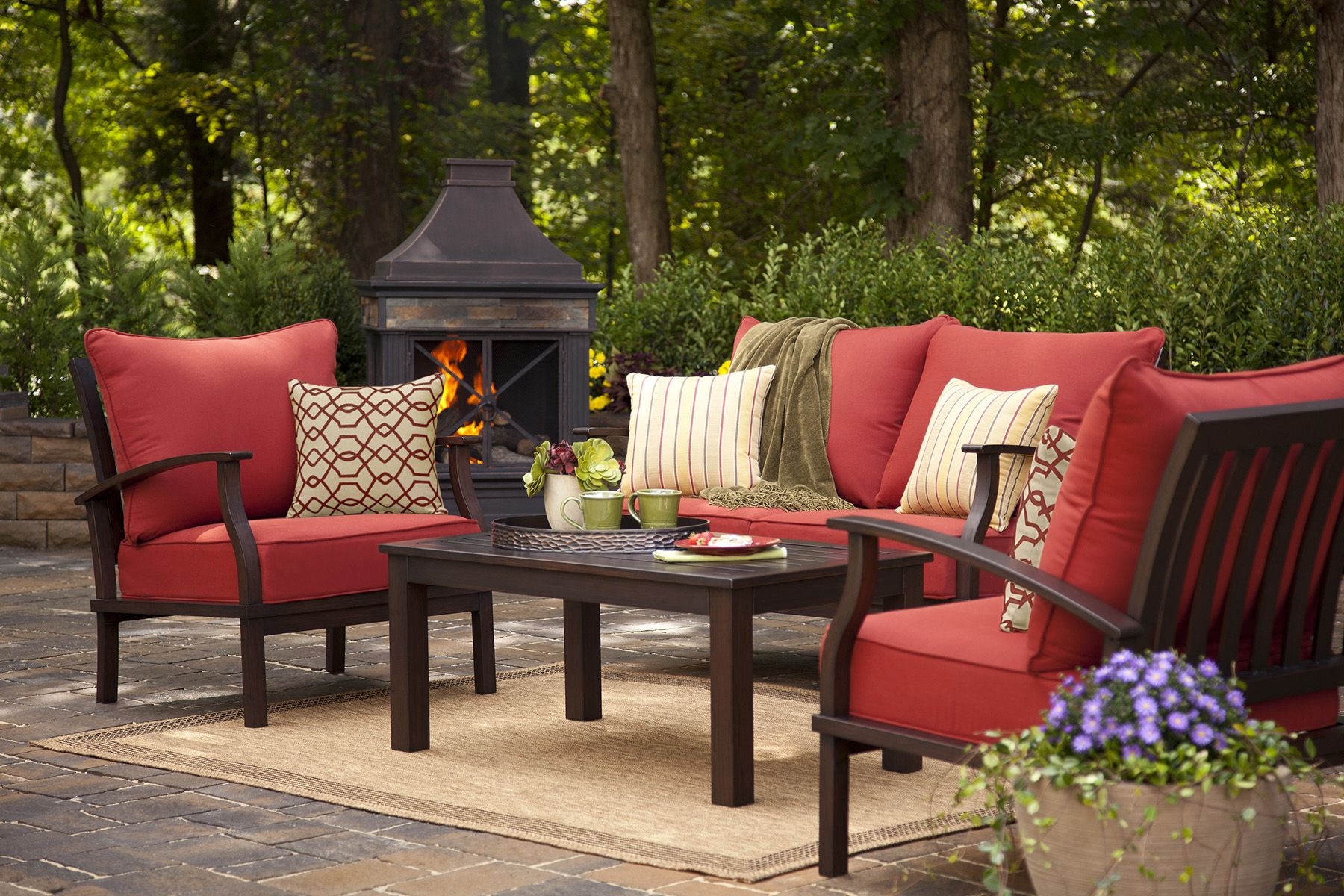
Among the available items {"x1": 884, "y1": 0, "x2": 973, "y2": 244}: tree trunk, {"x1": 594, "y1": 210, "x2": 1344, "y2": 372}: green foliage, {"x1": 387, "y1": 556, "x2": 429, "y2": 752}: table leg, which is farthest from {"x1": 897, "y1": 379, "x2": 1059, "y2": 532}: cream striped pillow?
{"x1": 884, "y1": 0, "x2": 973, "y2": 244}: tree trunk

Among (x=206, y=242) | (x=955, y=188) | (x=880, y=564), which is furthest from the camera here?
(x=206, y=242)

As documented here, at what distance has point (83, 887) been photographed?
2900mm

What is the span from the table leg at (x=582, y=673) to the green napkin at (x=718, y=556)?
2.54 ft

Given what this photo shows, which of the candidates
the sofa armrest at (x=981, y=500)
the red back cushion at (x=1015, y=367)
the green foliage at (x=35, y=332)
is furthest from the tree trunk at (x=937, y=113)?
the sofa armrest at (x=981, y=500)

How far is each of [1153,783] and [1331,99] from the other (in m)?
6.77

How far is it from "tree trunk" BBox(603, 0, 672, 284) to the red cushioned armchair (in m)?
5.75

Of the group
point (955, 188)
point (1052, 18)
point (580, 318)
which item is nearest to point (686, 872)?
point (580, 318)

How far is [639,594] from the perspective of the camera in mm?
3551

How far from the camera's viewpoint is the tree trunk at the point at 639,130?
10.6 m

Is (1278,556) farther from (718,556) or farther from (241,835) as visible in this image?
(241,835)

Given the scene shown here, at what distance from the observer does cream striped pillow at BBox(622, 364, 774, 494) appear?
543 centimetres

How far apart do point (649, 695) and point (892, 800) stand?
1.31m

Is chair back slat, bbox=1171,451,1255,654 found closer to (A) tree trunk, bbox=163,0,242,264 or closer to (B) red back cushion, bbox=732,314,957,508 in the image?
(B) red back cushion, bbox=732,314,957,508

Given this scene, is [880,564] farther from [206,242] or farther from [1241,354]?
[206,242]
